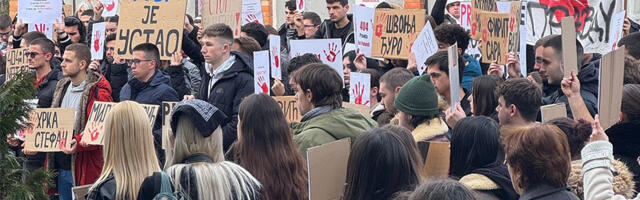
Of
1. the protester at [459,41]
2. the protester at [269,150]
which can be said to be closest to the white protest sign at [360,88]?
the protester at [459,41]

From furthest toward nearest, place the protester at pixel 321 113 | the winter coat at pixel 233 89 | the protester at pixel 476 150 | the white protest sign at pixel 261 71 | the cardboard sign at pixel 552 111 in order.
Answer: the white protest sign at pixel 261 71, the winter coat at pixel 233 89, the cardboard sign at pixel 552 111, the protester at pixel 321 113, the protester at pixel 476 150

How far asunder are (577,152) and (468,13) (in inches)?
252

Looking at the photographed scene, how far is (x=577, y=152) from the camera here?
5461mm

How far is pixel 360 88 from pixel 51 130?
8.88ft

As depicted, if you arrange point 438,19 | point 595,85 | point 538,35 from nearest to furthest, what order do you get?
point 595,85 < point 538,35 < point 438,19

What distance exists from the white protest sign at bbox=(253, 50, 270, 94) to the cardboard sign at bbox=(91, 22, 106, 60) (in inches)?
111

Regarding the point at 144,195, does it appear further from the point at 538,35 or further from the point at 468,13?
the point at 468,13

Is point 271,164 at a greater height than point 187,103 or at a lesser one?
lesser

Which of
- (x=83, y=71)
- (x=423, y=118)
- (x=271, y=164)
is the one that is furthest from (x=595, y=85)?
(x=83, y=71)

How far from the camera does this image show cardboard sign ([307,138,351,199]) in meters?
5.18

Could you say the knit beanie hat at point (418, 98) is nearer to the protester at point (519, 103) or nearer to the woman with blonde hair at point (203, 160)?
the protester at point (519, 103)

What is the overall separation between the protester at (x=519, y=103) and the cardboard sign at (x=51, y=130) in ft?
14.1

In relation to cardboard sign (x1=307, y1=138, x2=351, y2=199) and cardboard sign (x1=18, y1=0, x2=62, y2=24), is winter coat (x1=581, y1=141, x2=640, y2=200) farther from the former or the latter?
cardboard sign (x1=18, y1=0, x2=62, y2=24)

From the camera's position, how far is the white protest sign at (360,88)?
9367mm
